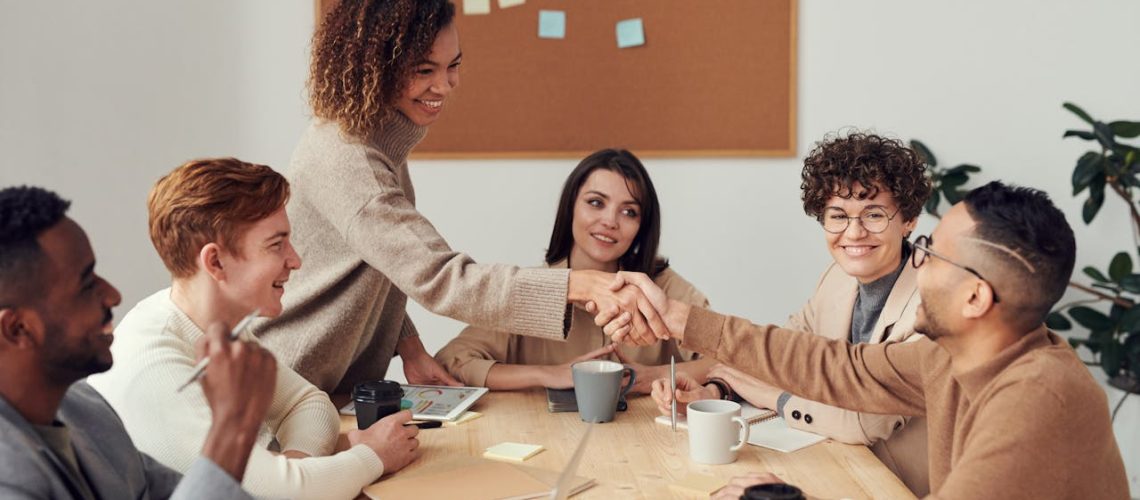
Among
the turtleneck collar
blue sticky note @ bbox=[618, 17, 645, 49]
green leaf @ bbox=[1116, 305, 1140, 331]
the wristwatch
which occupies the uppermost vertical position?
blue sticky note @ bbox=[618, 17, 645, 49]

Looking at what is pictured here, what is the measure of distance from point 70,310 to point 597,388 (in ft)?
3.12

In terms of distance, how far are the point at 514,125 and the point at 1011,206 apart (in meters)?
2.41

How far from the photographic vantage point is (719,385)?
2008mm

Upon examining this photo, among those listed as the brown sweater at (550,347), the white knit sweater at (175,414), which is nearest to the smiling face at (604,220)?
the brown sweater at (550,347)

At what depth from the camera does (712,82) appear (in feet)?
11.5

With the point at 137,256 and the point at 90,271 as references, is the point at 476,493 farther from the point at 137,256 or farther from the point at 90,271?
the point at 137,256

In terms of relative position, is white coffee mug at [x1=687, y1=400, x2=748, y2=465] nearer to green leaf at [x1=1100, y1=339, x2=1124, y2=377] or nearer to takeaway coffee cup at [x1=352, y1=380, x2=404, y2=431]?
takeaway coffee cup at [x1=352, y1=380, x2=404, y2=431]

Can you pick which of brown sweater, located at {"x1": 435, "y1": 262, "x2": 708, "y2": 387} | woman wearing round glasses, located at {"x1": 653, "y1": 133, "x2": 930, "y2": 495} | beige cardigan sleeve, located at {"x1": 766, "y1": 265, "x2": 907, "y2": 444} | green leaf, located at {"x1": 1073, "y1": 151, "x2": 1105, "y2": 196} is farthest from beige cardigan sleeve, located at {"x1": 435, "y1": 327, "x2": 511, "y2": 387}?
green leaf, located at {"x1": 1073, "y1": 151, "x2": 1105, "y2": 196}

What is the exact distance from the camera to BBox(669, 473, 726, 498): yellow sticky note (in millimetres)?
1421

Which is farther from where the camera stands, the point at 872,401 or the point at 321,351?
the point at 321,351

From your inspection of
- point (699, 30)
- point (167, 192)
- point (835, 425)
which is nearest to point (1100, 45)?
point (699, 30)

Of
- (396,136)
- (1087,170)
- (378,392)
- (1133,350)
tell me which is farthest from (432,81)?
(1133,350)

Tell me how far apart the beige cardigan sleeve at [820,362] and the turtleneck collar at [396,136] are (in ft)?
2.32

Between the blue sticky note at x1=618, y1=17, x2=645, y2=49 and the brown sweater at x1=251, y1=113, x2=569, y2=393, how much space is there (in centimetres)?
159
